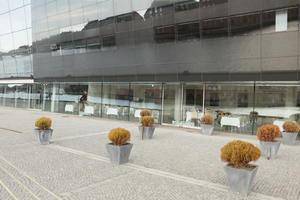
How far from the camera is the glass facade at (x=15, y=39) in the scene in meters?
32.2

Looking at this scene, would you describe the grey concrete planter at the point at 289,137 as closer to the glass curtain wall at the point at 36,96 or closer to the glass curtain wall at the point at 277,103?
the glass curtain wall at the point at 277,103

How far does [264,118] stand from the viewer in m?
14.9

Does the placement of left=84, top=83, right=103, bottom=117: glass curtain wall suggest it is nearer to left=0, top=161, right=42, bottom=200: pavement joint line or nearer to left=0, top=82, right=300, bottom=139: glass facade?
left=0, top=82, right=300, bottom=139: glass facade

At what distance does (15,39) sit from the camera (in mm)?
34688

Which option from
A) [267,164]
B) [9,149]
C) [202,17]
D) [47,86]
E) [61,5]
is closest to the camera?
[267,164]

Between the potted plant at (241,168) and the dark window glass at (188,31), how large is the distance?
39.5 feet

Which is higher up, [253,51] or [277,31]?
[277,31]

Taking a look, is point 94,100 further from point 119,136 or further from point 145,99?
point 119,136

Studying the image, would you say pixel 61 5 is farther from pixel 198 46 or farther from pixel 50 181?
pixel 50 181

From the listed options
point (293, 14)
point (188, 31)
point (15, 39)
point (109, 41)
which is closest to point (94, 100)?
point (109, 41)

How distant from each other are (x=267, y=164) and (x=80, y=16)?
21.6m

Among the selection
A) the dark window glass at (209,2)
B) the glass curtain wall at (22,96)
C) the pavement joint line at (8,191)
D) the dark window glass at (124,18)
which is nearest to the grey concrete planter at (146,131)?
the pavement joint line at (8,191)

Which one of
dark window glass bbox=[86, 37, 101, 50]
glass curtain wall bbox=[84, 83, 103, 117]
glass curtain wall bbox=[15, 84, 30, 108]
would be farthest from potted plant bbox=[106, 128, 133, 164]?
glass curtain wall bbox=[15, 84, 30, 108]

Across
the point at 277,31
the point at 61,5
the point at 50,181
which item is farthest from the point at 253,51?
the point at 61,5
